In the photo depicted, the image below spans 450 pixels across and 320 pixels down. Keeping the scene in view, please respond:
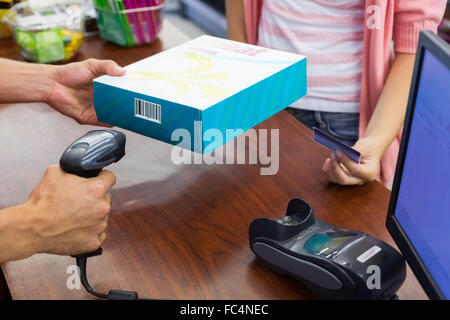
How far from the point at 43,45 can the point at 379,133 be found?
0.94 m

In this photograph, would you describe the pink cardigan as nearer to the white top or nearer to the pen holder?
the white top

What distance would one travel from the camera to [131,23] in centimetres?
149

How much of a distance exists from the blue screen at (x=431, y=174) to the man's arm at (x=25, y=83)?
773 millimetres

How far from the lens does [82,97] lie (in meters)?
1.08

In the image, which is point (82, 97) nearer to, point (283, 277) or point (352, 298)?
point (283, 277)

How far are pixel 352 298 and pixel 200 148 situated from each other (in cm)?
32

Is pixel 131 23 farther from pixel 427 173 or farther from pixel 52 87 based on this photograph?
pixel 427 173

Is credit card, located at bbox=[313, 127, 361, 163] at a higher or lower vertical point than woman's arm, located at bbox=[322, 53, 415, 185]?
higher

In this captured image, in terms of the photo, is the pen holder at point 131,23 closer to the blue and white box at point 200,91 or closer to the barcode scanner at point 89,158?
the blue and white box at point 200,91

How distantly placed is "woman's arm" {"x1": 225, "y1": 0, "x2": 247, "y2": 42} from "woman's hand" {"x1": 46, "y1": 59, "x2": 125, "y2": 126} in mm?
511

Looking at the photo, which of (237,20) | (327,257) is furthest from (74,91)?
(327,257)

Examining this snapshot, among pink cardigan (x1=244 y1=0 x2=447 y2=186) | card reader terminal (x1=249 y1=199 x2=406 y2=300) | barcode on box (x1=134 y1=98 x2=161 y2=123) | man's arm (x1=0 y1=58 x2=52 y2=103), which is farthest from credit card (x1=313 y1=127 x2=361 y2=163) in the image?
man's arm (x1=0 y1=58 x2=52 y2=103)

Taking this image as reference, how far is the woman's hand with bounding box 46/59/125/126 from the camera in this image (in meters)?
1.04

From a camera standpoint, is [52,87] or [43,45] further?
[43,45]
